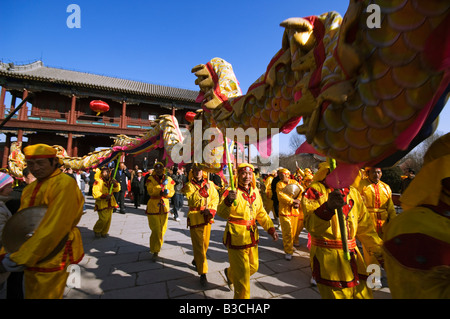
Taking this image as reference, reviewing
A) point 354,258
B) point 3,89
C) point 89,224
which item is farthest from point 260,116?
→ point 3,89

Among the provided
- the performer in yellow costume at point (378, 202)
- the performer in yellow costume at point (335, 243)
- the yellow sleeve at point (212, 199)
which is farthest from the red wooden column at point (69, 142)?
the performer in yellow costume at point (378, 202)

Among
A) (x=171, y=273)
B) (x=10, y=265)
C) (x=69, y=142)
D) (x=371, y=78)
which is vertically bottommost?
(x=171, y=273)

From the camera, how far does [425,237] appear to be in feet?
3.34

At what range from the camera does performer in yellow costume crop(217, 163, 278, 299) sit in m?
2.45

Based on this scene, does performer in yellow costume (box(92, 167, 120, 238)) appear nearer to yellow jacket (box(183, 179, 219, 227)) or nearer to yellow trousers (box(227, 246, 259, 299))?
yellow jacket (box(183, 179, 219, 227))

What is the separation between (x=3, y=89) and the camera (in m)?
14.6

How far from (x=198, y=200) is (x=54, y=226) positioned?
2.14 meters

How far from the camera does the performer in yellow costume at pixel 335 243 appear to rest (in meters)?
1.89

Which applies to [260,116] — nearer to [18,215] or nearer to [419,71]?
[419,71]

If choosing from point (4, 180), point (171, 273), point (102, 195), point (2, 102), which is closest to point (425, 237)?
point (171, 273)

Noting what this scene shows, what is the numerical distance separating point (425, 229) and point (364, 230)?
58.3 inches

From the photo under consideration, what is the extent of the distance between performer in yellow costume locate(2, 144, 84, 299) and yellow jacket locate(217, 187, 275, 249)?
1544 millimetres

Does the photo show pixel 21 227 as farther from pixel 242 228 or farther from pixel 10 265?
pixel 242 228

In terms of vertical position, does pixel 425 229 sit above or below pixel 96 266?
above
